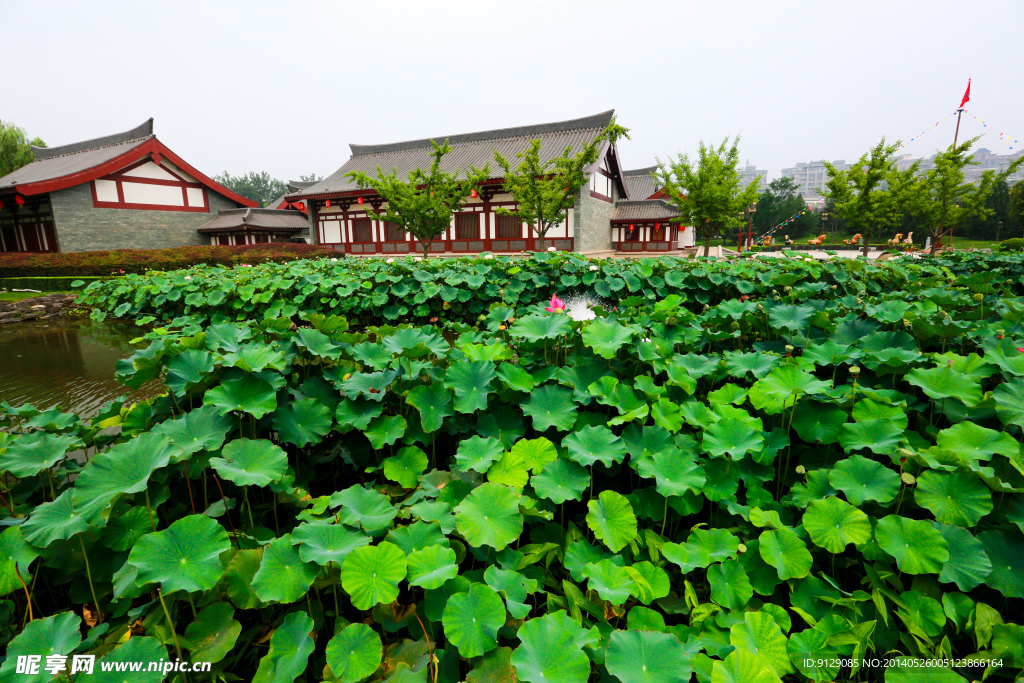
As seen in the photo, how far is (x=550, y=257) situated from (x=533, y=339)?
3.72m

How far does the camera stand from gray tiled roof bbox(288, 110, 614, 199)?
20391 mm

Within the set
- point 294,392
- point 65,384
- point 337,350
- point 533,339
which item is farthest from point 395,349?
point 65,384

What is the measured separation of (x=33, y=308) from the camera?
8.91m

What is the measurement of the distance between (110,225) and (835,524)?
22.3 metres

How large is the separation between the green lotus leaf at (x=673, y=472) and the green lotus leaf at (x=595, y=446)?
100mm

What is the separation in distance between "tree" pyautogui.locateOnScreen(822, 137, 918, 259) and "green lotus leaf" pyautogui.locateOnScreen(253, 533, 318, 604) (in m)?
19.8

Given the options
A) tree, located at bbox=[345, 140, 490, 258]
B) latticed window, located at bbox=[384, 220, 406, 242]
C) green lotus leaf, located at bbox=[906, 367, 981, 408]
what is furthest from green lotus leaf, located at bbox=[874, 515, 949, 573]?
latticed window, located at bbox=[384, 220, 406, 242]

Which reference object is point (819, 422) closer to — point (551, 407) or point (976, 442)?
point (976, 442)

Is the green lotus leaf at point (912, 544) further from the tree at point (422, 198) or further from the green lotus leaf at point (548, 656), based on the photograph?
the tree at point (422, 198)

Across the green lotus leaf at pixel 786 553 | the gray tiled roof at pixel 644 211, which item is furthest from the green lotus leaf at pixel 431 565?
the gray tiled roof at pixel 644 211

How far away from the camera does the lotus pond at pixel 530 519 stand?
1167 millimetres

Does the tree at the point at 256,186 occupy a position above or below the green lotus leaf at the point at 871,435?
above

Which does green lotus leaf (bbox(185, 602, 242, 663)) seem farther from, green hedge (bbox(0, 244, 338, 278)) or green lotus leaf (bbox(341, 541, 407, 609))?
green hedge (bbox(0, 244, 338, 278))

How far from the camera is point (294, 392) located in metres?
1.91
